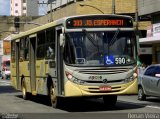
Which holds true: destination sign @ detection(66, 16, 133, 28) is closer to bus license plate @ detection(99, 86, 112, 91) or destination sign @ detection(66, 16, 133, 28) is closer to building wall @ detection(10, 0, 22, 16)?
bus license plate @ detection(99, 86, 112, 91)

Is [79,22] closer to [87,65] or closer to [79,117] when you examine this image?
[87,65]

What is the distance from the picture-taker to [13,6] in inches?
7042

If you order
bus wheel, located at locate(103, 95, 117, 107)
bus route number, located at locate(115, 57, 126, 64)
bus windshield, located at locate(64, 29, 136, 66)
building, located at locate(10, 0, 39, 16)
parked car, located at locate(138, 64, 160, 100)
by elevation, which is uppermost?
building, located at locate(10, 0, 39, 16)

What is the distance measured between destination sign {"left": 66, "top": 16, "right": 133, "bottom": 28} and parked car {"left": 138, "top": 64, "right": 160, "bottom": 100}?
390 centimetres

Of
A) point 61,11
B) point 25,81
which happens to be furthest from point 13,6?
point 25,81

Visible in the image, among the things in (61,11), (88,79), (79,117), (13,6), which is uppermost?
(13,6)

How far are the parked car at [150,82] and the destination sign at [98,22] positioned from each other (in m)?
3.90

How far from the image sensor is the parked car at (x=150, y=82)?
66.6ft

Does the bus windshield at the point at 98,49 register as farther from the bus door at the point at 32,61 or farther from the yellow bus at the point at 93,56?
the bus door at the point at 32,61

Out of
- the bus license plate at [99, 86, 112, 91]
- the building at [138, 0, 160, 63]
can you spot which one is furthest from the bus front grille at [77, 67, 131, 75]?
the building at [138, 0, 160, 63]

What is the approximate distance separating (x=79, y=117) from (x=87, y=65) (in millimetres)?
2077

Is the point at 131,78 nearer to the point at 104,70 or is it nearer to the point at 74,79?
the point at 104,70

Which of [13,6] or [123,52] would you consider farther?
[13,6]

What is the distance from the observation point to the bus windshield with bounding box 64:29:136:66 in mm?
16109
